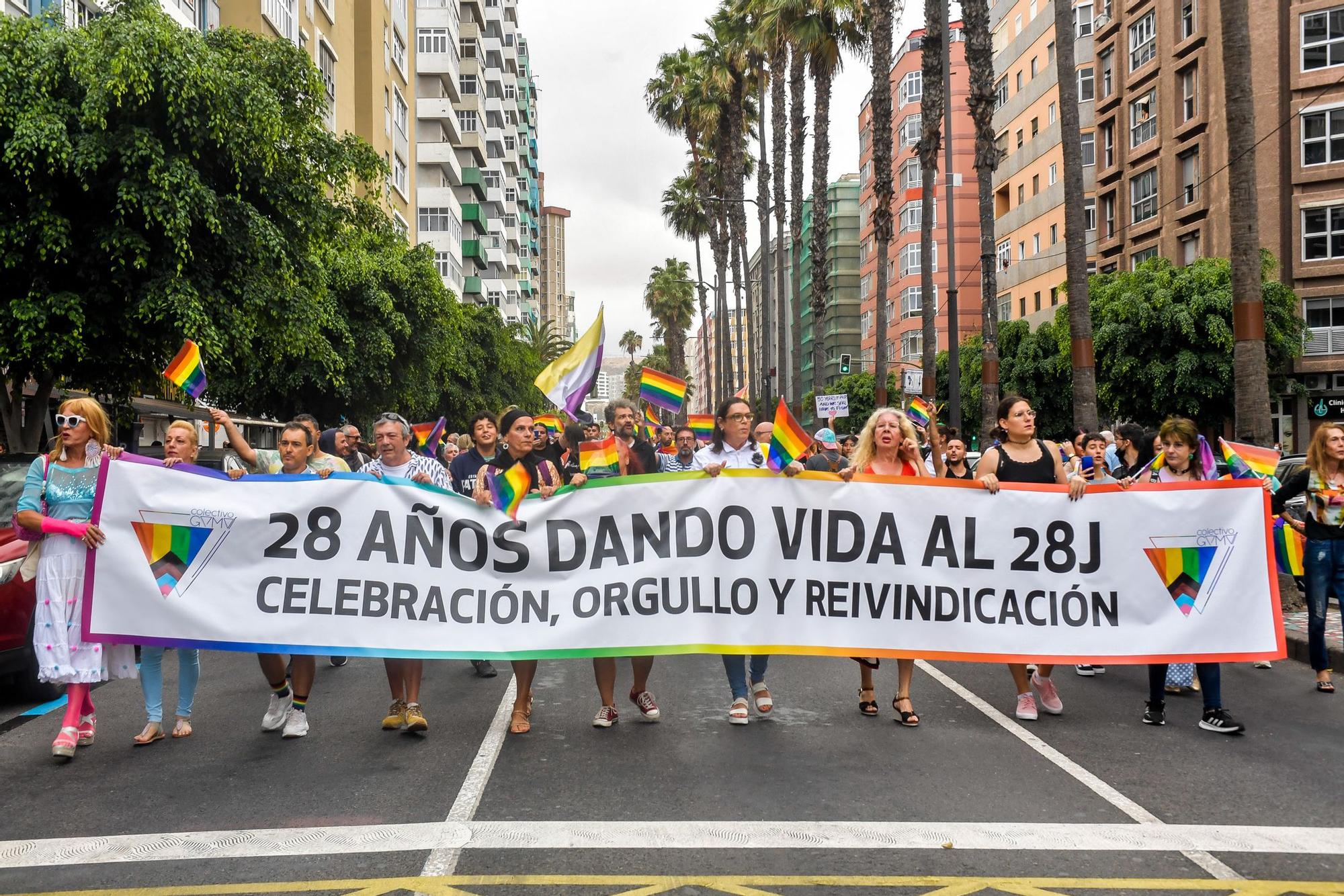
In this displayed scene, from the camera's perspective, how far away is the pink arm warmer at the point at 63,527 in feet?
22.1

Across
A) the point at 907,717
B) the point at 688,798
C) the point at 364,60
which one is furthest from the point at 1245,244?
the point at 364,60

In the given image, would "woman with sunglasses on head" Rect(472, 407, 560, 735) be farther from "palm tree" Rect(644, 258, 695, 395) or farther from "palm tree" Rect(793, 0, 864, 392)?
"palm tree" Rect(644, 258, 695, 395)

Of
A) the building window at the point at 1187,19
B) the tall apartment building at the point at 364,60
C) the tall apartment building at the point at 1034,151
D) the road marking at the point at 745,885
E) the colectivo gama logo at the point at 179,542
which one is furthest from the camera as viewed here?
the tall apartment building at the point at 1034,151

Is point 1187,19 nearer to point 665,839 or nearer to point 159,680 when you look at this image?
point 159,680

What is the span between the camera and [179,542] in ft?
23.0

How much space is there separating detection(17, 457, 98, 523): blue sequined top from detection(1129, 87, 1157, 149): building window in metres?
A: 46.4

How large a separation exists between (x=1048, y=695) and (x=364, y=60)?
49325 millimetres

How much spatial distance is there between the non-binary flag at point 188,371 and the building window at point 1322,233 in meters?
39.0

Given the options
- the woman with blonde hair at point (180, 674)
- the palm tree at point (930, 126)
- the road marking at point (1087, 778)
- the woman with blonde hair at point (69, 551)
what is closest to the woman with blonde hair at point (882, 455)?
the road marking at point (1087, 778)

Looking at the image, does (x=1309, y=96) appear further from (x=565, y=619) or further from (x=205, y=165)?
(x=565, y=619)

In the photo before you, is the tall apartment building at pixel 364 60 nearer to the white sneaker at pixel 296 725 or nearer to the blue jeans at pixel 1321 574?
the white sneaker at pixel 296 725

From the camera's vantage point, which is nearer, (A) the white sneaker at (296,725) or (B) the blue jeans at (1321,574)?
(A) the white sneaker at (296,725)

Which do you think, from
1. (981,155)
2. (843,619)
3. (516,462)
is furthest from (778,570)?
(981,155)

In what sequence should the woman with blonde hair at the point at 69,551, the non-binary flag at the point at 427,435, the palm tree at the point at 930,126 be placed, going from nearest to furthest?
the woman with blonde hair at the point at 69,551
the non-binary flag at the point at 427,435
the palm tree at the point at 930,126
